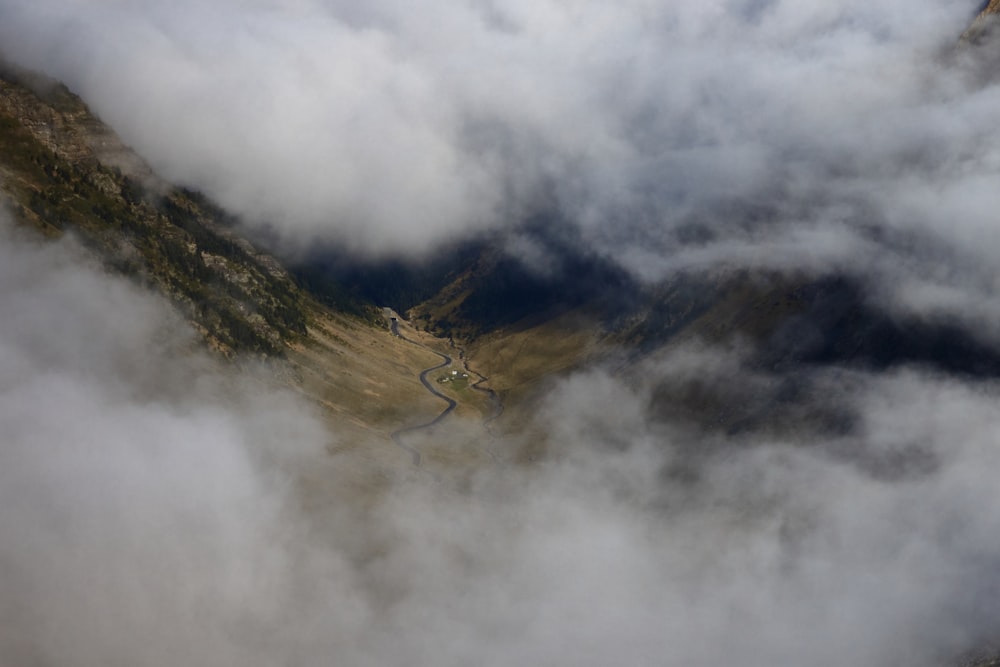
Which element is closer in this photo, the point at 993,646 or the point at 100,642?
the point at 993,646

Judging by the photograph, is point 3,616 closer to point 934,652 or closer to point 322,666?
point 322,666

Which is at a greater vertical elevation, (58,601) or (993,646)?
(993,646)

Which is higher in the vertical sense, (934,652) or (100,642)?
(934,652)

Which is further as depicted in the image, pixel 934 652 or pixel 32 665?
pixel 934 652

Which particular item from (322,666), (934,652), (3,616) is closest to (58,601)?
(3,616)

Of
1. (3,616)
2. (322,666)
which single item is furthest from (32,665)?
(322,666)

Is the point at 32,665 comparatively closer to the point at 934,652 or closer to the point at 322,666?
the point at 322,666

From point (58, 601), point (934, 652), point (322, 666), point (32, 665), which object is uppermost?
point (934, 652)

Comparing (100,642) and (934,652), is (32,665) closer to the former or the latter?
(100,642)
